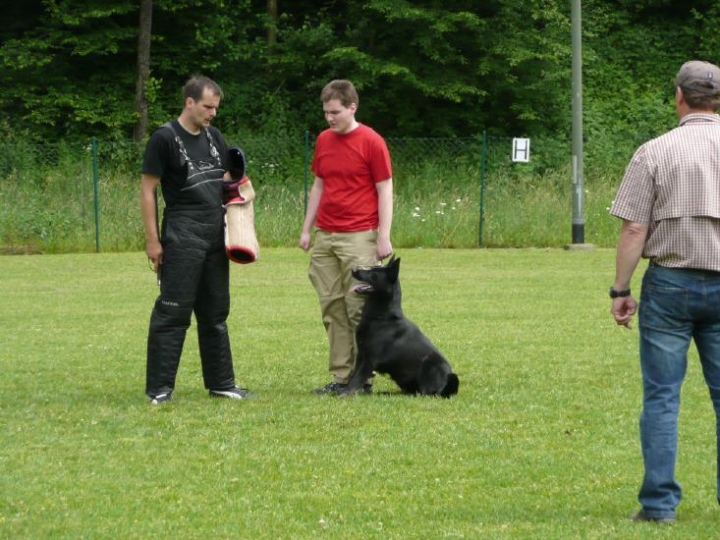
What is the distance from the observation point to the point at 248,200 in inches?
325

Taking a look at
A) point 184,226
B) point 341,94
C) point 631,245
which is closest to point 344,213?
point 341,94

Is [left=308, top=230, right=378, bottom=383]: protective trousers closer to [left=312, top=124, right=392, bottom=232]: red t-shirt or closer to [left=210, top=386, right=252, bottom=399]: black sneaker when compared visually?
[left=312, top=124, right=392, bottom=232]: red t-shirt

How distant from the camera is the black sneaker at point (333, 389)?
8438 millimetres

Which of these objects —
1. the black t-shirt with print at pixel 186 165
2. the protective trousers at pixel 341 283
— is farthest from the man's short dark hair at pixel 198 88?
the protective trousers at pixel 341 283

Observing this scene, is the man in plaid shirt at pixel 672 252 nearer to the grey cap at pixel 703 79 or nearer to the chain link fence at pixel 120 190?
the grey cap at pixel 703 79

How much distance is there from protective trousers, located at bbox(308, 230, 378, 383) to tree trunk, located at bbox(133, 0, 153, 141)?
77.5ft

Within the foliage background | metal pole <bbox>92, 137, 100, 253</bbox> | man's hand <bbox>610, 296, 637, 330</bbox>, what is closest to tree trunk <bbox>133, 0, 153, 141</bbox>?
the foliage background

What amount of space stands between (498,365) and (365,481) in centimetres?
394

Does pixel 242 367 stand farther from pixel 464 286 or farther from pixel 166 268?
pixel 464 286

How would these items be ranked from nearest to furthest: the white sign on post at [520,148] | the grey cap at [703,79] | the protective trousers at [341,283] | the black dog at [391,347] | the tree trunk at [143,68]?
the grey cap at [703,79], the black dog at [391,347], the protective trousers at [341,283], the white sign on post at [520,148], the tree trunk at [143,68]

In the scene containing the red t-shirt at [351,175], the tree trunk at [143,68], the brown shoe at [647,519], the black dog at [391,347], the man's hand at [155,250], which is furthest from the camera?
the tree trunk at [143,68]

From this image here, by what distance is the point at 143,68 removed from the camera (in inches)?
1238

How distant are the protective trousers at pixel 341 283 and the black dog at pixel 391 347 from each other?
0.21m

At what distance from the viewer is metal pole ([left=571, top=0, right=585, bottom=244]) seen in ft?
73.9
